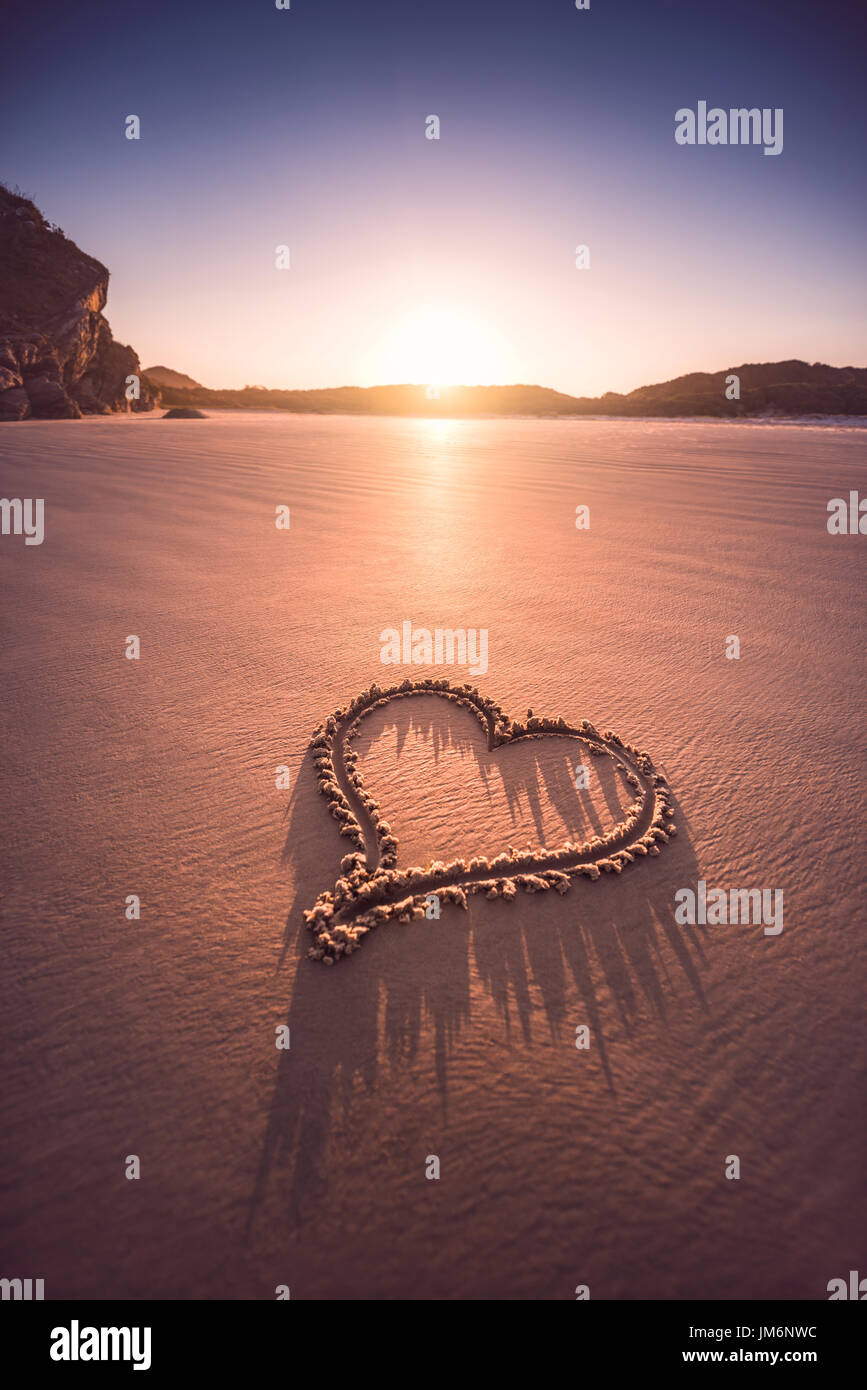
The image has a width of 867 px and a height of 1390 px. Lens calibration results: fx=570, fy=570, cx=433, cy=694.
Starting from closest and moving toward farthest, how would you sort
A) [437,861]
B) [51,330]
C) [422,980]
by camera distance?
[422,980], [437,861], [51,330]

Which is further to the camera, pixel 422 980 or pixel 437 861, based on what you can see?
pixel 437 861

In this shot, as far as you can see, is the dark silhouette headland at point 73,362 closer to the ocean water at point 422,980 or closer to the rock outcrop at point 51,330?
the rock outcrop at point 51,330

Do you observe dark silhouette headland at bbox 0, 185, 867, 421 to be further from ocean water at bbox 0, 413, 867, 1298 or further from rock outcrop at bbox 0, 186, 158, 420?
ocean water at bbox 0, 413, 867, 1298

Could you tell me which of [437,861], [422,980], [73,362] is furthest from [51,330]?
[422,980]

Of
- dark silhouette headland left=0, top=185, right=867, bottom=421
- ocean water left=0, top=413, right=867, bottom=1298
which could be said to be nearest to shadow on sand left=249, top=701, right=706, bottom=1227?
Answer: ocean water left=0, top=413, right=867, bottom=1298

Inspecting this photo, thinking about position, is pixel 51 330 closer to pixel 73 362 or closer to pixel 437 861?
pixel 73 362
